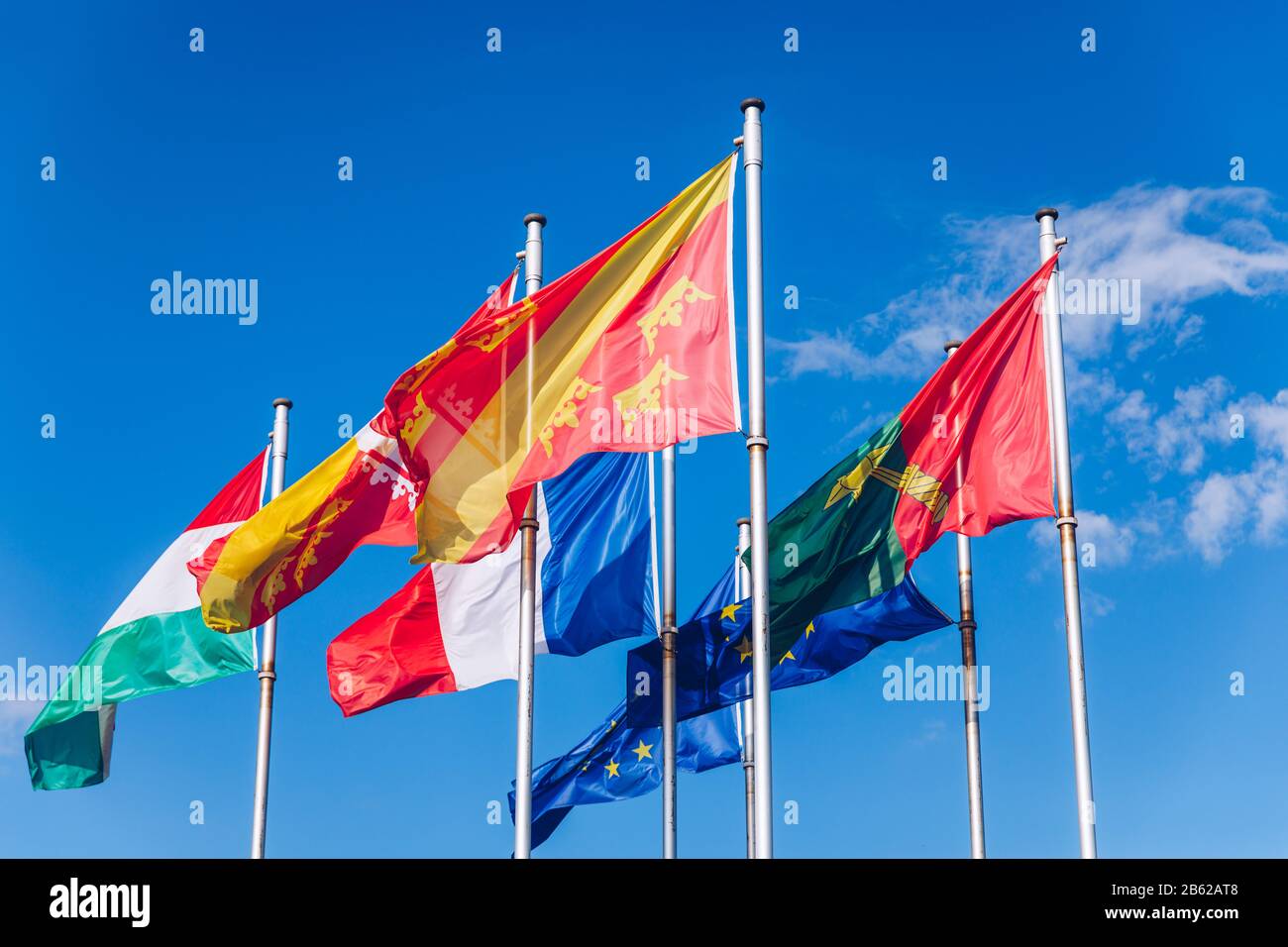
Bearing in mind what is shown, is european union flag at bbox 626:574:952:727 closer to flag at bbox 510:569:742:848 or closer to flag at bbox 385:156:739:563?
flag at bbox 510:569:742:848

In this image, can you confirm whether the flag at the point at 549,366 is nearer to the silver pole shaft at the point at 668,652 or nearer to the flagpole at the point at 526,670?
the flagpole at the point at 526,670

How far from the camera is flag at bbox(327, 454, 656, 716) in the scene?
84.4ft

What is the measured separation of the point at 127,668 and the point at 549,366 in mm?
11205

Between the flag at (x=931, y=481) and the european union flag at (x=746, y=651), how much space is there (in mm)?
2286

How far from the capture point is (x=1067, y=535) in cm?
2108

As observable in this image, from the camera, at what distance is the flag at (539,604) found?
25.7 meters

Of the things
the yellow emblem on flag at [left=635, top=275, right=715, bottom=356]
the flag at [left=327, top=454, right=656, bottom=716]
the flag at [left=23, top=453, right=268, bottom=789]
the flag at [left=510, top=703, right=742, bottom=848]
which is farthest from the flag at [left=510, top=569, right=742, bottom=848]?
the yellow emblem on flag at [left=635, top=275, right=715, bottom=356]

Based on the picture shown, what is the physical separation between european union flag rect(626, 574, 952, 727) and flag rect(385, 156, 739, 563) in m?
5.57
